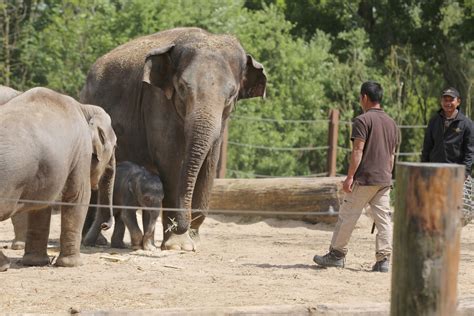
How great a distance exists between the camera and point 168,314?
6.67 m

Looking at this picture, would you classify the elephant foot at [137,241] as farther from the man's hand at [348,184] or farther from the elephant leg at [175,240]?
the man's hand at [348,184]

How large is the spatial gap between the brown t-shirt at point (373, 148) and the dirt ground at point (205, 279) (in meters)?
0.81

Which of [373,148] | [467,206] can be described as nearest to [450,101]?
[467,206]

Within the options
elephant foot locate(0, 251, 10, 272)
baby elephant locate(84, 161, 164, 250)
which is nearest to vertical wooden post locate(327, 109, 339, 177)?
baby elephant locate(84, 161, 164, 250)

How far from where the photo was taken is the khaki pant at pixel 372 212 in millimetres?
9914

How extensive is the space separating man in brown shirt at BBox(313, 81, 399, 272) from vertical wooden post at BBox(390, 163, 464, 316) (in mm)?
4000

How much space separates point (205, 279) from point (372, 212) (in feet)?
5.37

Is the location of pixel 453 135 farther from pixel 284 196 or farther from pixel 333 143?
pixel 333 143

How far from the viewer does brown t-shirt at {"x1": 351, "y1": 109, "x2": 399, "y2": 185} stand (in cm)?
983

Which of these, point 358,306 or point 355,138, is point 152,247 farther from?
point 358,306

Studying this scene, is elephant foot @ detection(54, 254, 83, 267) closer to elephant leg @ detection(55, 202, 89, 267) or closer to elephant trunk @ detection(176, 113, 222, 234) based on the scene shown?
elephant leg @ detection(55, 202, 89, 267)

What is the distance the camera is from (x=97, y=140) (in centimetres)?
1032

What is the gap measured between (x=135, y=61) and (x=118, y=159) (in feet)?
3.46

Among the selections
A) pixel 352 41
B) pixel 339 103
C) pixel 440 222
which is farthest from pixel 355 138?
pixel 352 41
